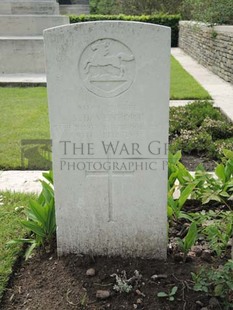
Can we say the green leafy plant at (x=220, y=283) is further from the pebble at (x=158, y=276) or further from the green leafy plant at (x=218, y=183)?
the green leafy plant at (x=218, y=183)

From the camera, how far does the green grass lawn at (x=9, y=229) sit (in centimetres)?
243

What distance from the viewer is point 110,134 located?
7.34 ft

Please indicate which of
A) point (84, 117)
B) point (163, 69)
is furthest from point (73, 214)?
point (163, 69)

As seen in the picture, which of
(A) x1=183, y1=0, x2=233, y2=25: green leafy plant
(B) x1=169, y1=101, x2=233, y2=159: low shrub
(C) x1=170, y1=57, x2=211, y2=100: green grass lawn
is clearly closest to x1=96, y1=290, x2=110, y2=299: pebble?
(B) x1=169, y1=101, x2=233, y2=159: low shrub

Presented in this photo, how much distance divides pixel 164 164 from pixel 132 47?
2.25ft

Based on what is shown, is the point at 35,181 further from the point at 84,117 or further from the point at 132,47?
the point at 132,47

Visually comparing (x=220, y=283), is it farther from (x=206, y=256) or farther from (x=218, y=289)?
(x=206, y=256)

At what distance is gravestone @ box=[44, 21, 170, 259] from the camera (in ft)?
6.86

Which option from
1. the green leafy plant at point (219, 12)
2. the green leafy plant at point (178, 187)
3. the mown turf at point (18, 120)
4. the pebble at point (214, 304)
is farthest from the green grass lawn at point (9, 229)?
the green leafy plant at point (219, 12)

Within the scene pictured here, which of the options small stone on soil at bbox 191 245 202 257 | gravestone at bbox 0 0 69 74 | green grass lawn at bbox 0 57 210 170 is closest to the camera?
small stone on soil at bbox 191 245 202 257

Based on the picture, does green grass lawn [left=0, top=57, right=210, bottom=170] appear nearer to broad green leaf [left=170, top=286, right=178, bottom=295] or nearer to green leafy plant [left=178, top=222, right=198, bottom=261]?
green leafy plant [left=178, top=222, right=198, bottom=261]

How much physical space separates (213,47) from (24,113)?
623 cm

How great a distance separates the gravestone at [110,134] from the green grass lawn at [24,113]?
1905mm

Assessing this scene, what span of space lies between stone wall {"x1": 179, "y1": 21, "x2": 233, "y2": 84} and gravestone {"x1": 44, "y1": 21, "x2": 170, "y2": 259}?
23.3 feet
